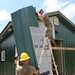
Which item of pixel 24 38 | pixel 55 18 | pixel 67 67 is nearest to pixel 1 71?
pixel 67 67

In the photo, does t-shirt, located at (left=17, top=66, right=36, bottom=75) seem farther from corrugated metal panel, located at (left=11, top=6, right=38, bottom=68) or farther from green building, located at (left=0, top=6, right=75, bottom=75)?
corrugated metal panel, located at (left=11, top=6, right=38, bottom=68)

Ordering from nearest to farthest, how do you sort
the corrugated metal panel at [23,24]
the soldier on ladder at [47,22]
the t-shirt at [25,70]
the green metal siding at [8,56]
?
the t-shirt at [25,70] < the soldier on ladder at [47,22] < the corrugated metal panel at [23,24] < the green metal siding at [8,56]

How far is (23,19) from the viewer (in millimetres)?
10961

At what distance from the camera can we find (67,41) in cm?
1928

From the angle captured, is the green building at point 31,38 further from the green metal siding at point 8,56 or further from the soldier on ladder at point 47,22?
the soldier on ladder at point 47,22

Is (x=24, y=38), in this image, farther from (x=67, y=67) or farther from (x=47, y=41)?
(x=67, y=67)

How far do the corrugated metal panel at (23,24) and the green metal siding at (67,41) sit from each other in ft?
24.7

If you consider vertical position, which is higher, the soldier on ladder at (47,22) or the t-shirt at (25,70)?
the soldier on ladder at (47,22)

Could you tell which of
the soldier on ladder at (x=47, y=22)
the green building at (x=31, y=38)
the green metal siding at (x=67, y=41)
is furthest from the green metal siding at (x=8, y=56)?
the soldier on ladder at (x=47, y=22)

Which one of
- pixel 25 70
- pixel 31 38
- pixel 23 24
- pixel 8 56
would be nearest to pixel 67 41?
pixel 8 56

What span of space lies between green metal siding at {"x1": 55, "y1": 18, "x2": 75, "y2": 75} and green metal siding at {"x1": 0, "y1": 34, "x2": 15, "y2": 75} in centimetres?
335

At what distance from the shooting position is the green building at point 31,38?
10.8 m

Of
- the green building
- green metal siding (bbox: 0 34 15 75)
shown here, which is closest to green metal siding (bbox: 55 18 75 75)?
the green building

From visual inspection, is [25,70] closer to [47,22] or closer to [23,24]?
[47,22]
